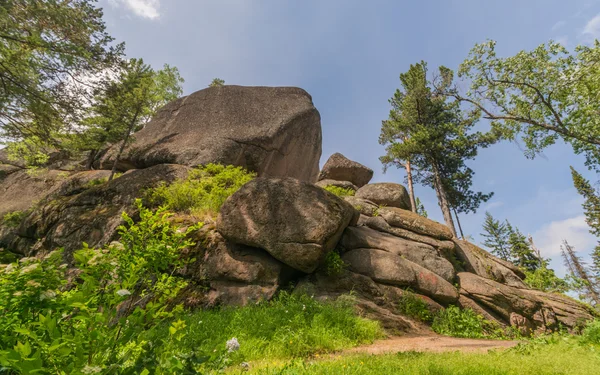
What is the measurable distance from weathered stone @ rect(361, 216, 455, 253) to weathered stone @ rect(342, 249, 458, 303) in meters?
2.70

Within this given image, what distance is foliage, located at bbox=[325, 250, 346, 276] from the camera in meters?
8.52

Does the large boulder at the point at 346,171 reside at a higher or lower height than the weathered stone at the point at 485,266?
higher

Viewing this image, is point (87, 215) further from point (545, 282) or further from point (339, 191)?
point (545, 282)

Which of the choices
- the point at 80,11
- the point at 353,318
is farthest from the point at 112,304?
the point at 80,11

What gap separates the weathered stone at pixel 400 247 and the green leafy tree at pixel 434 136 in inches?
392

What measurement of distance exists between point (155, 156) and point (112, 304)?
13.5 meters

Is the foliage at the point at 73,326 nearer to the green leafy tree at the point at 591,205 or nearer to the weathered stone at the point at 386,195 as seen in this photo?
the weathered stone at the point at 386,195

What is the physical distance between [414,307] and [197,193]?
819 centimetres

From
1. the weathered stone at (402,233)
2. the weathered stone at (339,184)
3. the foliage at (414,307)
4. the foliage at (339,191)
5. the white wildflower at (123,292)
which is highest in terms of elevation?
the weathered stone at (339,184)

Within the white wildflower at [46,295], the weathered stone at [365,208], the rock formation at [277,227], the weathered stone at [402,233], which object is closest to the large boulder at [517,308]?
the rock formation at [277,227]

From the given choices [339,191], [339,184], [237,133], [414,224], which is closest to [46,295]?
[414,224]

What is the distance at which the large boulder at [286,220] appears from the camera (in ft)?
26.2

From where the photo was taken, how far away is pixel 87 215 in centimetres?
1016

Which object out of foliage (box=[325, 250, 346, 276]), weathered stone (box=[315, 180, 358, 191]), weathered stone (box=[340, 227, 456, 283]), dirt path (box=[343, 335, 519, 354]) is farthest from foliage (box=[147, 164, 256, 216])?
weathered stone (box=[315, 180, 358, 191])
